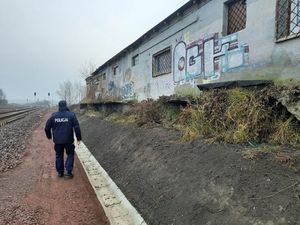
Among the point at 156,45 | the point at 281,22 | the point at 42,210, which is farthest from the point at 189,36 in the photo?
the point at 42,210

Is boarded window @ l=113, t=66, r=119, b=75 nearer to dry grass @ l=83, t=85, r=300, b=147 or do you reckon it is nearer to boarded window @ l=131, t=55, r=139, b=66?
boarded window @ l=131, t=55, r=139, b=66

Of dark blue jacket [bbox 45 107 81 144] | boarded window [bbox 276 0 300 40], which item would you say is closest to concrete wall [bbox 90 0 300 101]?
boarded window [bbox 276 0 300 40]

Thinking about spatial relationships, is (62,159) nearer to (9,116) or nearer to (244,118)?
(244,118)

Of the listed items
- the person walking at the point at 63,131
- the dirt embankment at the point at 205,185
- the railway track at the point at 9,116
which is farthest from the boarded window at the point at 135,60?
the dirt embankment at the point at 205,185

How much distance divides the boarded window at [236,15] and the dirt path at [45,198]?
660 cm

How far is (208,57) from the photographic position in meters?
11.6

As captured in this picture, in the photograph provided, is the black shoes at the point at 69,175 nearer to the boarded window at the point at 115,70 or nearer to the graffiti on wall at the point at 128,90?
the graffiti on wall at the point at 128,90

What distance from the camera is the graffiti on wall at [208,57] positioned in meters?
9.97

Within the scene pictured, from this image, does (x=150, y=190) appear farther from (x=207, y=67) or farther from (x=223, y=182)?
(x=207, y=67)

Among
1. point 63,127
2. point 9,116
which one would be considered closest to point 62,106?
point 63,127

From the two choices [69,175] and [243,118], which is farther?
[69,175]

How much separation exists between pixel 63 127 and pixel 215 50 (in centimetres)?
577

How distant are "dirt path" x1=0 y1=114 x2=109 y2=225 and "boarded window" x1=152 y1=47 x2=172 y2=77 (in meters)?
7.51

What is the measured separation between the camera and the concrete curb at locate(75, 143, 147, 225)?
5.62 meters
